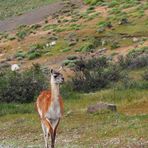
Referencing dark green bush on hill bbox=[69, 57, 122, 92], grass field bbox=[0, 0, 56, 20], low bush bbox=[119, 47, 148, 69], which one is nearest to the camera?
dark green bush on hill bbox=[69, 57, 122, 92]

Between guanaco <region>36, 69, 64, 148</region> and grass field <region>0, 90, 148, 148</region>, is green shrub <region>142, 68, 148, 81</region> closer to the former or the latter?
grass field <region>0, 90, 148, 148</region>

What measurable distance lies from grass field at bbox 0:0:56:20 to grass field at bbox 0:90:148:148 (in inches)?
2543

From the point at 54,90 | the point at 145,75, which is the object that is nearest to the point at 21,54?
the point at 145,75

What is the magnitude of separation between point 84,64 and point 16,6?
65.6m

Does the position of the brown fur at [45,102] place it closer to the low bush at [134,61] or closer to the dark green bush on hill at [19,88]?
the dark green bush on hill at [19,88]

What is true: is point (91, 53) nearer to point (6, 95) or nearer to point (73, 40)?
point (73, 40)

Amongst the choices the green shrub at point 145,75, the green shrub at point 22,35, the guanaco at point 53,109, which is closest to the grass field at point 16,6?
the green shrub at point 22,35

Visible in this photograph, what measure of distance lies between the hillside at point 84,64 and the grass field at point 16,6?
0.52 metres

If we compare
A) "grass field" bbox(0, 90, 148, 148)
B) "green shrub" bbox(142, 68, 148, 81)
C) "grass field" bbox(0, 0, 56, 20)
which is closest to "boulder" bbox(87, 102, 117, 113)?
"grass field" bbox(0, 90, 148, 148)

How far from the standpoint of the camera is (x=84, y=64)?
45188 mm

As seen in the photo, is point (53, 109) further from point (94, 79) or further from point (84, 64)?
point (84, 64)

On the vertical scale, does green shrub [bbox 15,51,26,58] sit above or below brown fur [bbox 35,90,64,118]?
below

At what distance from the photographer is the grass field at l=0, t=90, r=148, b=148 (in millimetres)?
19234

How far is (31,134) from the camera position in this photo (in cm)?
2262
